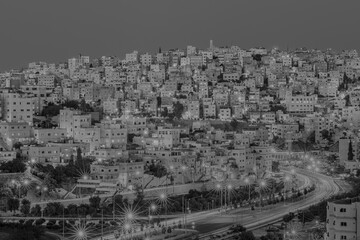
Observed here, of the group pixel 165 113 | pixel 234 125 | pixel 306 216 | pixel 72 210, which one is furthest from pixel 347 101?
pixel 72 210

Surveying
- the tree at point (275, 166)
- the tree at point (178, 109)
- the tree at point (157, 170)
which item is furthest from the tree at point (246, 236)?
the tree at point (178, 109)

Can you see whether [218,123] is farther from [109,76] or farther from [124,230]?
[124,230]

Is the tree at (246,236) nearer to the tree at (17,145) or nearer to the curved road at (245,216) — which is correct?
the curved road at (245,216)

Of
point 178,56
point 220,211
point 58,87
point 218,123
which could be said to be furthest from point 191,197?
point 178,56

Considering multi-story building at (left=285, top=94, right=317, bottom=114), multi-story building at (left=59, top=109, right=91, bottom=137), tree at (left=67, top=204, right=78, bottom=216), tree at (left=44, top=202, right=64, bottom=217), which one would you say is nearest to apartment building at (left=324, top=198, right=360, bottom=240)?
tree at (left=67, top=204, right=78, bottom=216)

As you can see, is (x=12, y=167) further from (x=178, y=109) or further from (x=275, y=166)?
(x=178, y=109)

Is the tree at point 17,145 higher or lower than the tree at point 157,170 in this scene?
higher

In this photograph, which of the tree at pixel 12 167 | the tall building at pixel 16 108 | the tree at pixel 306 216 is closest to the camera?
the tree at pixel 306 216
